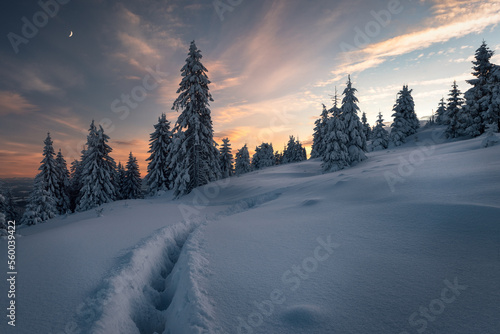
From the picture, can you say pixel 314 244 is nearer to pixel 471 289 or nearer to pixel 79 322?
pixel 471 289

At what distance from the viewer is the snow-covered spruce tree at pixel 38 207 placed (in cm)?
2202

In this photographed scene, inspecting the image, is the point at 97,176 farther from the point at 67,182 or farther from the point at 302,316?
the point at 302,316

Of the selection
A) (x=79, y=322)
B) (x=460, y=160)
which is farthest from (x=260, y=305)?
(x=460, y=160)

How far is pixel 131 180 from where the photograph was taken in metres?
→ 33.9

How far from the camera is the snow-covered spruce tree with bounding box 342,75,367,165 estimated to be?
22.7 meters

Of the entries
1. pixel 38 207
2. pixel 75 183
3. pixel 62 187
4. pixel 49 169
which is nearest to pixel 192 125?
pixel 38 207

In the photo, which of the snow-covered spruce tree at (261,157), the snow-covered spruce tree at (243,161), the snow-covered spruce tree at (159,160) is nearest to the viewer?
the snow-covered spruce tree at (159,160)

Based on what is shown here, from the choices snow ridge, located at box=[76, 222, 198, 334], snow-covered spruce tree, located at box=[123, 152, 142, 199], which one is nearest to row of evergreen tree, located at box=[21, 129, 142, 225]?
snow-covered spruce tree, located at box=[123, 152, 142, 199]

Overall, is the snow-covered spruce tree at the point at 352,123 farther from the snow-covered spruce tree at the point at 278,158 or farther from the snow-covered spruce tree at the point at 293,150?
the snow-covered spruce tree at the point at 278,158

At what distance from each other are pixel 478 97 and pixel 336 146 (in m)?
19.6

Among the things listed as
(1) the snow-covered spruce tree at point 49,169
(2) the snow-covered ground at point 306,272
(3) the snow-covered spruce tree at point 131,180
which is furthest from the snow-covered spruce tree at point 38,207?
(2) the snow-covered ground at point 306,272

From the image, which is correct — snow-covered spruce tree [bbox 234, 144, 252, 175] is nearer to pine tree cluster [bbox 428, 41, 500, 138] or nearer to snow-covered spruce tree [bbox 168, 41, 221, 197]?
snow-covered spruce tree [bbox 168, 41, 221, 197]

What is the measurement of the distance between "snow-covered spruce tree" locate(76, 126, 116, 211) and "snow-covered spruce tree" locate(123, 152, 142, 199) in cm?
657

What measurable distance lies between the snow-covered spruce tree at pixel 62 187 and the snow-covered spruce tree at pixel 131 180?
26.2 ft
